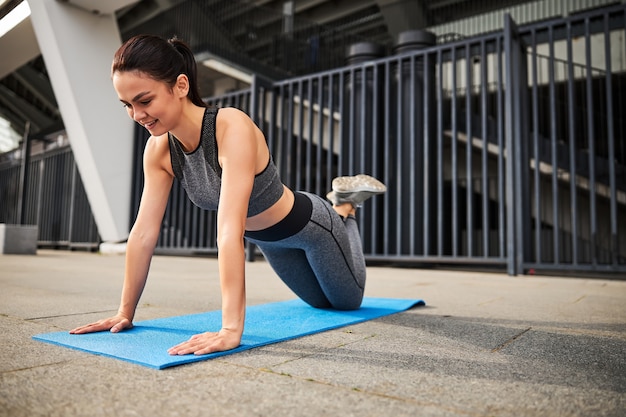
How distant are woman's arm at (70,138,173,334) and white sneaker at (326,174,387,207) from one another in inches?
30.7

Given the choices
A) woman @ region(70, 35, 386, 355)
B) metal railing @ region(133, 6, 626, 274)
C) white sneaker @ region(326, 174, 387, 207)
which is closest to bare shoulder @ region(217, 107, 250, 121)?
woman @ region(70, 35, 386, 355)

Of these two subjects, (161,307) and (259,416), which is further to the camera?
(161,307)

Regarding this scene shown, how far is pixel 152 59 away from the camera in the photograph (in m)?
1.18

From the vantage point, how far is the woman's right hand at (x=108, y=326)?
4.32 ft

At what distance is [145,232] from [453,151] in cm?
382

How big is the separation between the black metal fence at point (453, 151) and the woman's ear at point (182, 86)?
3.46 metres

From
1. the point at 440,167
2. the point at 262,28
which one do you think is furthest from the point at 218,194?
the point at 262,28

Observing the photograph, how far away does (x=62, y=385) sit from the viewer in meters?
0.85

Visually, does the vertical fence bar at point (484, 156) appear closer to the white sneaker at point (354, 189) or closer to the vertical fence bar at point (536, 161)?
the vertical fence bar at point (536, 161)

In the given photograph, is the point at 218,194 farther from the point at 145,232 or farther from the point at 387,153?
the point at 387,153

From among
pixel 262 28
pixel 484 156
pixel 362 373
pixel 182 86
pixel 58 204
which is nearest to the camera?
pixel 362 373

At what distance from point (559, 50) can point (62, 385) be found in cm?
934

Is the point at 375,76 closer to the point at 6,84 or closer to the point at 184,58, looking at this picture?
the point at 184,58

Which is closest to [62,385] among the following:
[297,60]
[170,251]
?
[170,251]
